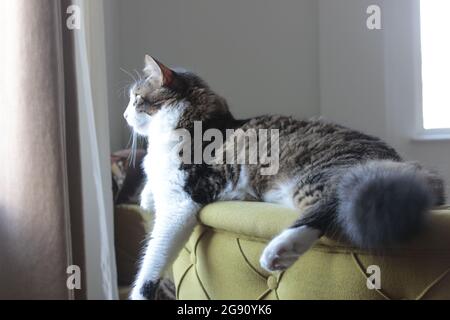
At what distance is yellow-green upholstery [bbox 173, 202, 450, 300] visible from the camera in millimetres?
571

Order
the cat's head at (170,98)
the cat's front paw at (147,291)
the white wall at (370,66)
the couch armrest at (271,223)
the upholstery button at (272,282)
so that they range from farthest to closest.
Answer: the white wall at (370,66)
the cat's head at (170,98)
the cat's front paw at (147,291)
the upholstery button at (272,282)
the couch armrest at (271,223)

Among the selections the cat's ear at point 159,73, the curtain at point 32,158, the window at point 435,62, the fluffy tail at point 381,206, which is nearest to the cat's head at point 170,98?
the cat's ear at point 159,73

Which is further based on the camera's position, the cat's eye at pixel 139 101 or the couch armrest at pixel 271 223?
the cat's eye at pixel 139 101

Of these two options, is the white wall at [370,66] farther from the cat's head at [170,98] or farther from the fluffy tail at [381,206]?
the fluffy tail at [381,206]

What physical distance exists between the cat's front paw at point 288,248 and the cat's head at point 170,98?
42 cm

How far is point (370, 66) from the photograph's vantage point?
2.01m

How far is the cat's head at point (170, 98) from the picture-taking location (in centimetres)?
102

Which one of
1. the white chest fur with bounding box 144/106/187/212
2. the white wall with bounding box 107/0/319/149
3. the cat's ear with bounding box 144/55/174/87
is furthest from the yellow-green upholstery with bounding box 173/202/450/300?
the white wall with bounding box 107/0/319/149

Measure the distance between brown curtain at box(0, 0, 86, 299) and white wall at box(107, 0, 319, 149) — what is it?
1.15 metres

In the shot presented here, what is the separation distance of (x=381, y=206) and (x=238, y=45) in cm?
156

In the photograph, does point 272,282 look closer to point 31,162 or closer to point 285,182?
point 285,182

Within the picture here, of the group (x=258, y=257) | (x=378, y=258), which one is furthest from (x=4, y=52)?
(x=378, y=258)
